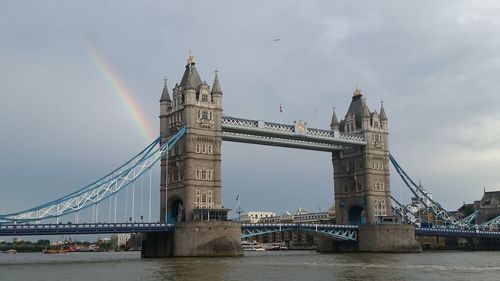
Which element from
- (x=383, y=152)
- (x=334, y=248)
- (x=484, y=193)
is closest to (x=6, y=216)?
(x=334, y=248)

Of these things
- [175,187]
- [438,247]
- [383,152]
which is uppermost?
[383,152]

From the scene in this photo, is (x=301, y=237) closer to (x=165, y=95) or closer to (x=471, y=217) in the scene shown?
(x=471, y=217)

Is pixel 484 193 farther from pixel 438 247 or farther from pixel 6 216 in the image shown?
pixel 6 216

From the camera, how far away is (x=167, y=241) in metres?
78.0

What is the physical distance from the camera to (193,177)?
80.7 m

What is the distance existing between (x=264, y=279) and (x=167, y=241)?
3780cm

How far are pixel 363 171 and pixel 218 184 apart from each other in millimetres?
32074

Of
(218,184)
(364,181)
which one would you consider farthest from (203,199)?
(364,181)

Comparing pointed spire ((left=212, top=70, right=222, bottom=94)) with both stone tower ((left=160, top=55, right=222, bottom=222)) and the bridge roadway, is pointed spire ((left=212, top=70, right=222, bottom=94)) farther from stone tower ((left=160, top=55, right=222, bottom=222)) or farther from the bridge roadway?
the bridge roadway

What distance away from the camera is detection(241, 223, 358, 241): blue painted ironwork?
86125 mm

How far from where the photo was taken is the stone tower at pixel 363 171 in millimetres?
103125

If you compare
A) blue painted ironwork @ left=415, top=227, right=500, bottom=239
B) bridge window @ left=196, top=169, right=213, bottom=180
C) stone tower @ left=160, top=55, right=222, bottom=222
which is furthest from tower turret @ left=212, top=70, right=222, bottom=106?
blue painted ironwork @ left=415, top=227, right=500, bottom=239

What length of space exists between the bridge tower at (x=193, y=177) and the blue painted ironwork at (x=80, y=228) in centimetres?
336

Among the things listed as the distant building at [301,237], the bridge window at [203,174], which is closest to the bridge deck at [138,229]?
the bridge window at [203,174]
